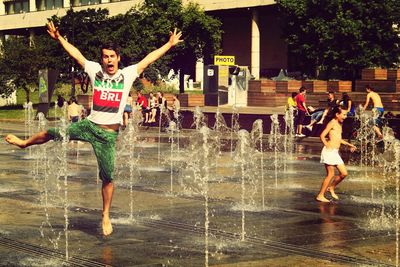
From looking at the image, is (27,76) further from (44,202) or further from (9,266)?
(9,266)

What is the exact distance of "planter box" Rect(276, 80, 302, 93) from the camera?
42.9 metres

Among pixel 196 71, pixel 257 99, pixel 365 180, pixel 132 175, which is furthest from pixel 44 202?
pixel 196 71

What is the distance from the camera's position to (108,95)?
8648 mm

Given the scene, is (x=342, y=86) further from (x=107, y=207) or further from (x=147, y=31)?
(x=107, y=207)

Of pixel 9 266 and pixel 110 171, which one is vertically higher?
pixel 110 171

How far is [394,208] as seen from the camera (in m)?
11.3

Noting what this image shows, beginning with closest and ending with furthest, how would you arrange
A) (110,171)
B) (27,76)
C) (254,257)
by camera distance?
1. (254,257)
2. (110,171)
3. (27,76)

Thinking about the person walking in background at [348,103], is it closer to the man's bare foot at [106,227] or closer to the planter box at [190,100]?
the man's bare foot at [106,227]

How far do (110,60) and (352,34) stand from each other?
36959 mm

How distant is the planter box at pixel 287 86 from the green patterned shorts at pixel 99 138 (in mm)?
34388

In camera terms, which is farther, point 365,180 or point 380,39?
point 380,39

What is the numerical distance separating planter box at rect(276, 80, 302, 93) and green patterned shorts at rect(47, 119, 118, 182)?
34388 millimetres

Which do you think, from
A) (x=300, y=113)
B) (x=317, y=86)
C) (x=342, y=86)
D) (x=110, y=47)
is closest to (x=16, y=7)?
(x=317, y=86)

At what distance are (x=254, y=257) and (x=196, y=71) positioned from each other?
7054cm
